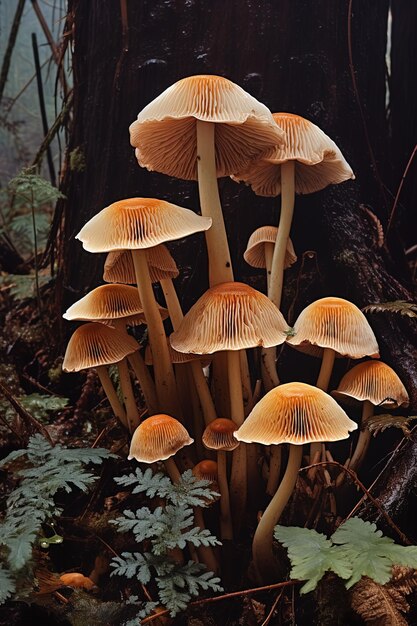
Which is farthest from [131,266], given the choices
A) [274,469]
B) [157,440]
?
[274,469]

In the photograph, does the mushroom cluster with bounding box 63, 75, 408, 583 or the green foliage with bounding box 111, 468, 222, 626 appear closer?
the green foliage with bounding box 111, 468, 222, 626

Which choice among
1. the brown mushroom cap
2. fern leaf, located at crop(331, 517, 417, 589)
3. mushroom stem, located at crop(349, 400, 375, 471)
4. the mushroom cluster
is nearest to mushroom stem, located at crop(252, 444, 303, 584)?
the mushroom cluster

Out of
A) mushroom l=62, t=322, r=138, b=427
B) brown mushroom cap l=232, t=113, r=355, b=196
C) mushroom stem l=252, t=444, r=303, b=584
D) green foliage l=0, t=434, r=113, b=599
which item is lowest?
mushroom stem l=252, t=444, r=303, b=584

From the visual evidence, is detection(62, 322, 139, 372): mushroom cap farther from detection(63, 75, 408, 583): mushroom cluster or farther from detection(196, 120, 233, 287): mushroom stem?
detection(196, 120, 233, 287): mushroom stem

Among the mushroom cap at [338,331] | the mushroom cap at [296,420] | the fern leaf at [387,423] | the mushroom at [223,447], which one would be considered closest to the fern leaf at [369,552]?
the mushroom cap at [296,420]

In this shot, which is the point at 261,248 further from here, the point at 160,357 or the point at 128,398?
the point at 128,398

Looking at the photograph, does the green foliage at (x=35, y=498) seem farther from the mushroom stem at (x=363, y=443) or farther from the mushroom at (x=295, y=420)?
the mushroom stem at (x=363, y=443)

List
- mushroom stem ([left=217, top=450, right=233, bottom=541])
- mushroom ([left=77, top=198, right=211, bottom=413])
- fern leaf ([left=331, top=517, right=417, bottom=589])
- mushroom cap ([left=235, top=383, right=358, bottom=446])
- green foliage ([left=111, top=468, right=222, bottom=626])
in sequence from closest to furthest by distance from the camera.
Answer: fern leaf ([left=331, top=517, right=417, bottom=589]) < green foliage ([left=111, top=468, right=222, bottom=626]) < mushroom cap ([left=235, top=383, right=358, bottom=446]) < mushroom ([left=77, top=198, right=211, bottom=413]) < mushroom stem ([left=217, top=450, right=233, bottom=541])
